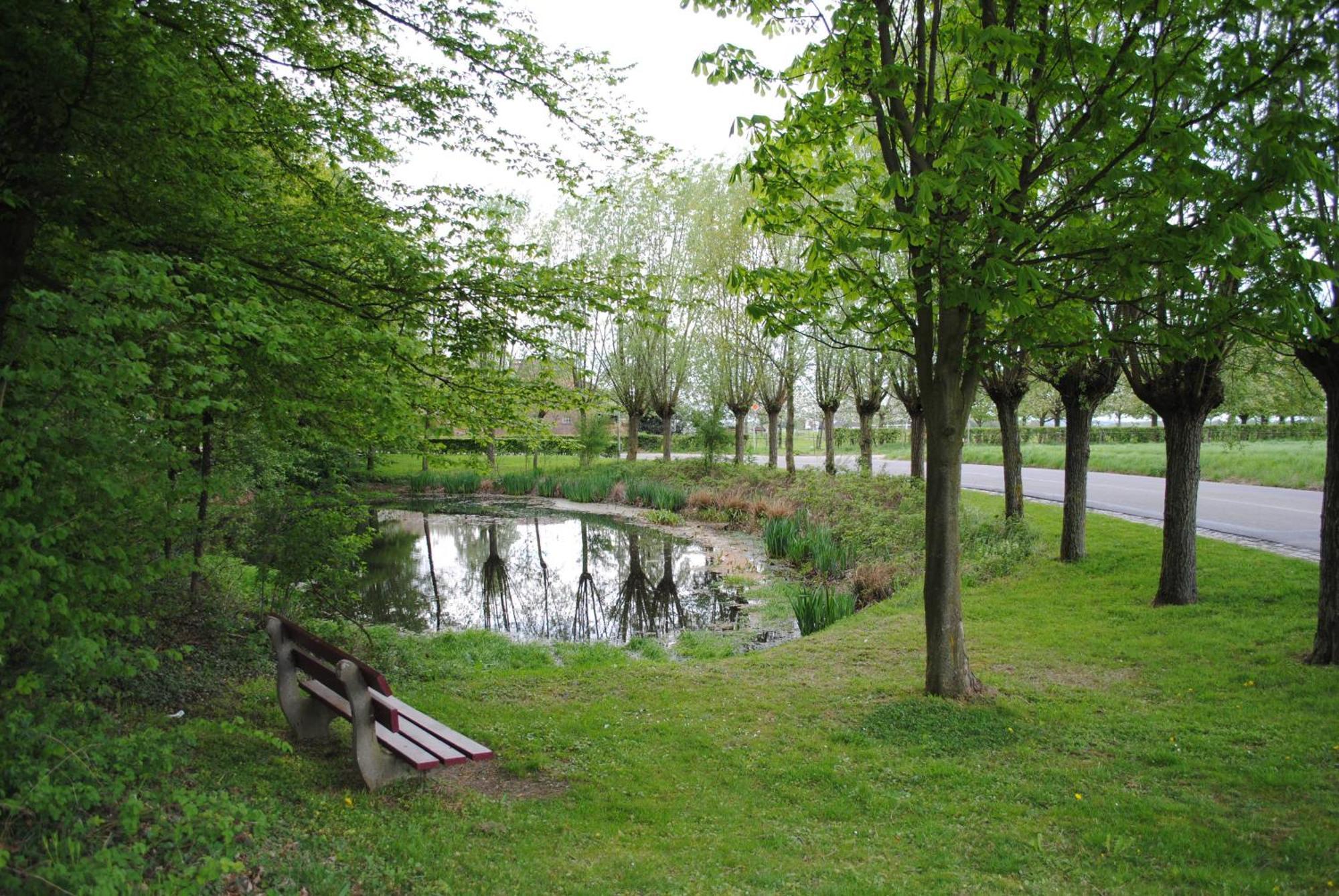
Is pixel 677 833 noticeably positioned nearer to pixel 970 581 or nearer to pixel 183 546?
pixel 183 546

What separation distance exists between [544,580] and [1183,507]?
11.0 meters

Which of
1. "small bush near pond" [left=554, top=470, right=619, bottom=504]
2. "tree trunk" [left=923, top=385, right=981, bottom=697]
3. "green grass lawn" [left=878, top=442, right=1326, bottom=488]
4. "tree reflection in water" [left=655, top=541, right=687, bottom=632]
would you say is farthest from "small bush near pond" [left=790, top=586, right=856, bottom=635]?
"small bush near pond" [left=554, top=470, right=619, bottom=504]

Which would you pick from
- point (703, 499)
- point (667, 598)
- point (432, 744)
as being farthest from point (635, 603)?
point (703, 499)

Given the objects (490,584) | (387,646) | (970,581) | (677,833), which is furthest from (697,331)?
(677,833)

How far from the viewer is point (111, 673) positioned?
10.1ft

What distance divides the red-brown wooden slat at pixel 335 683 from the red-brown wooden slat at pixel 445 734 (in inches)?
2.9

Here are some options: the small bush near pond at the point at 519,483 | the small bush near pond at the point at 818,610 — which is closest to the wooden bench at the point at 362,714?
the small bush near pond at the point at 818,610

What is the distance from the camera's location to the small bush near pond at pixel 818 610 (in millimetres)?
10117

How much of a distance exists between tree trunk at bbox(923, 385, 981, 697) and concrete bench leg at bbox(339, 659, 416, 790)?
417 cm

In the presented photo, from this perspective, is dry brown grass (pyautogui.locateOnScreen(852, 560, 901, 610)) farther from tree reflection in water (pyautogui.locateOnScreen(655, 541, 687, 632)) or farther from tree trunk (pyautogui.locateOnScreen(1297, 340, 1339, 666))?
tree trunk (pyautogui.locateOnScreen(1297, 340, 1339, 666))

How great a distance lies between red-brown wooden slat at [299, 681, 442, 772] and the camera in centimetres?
446

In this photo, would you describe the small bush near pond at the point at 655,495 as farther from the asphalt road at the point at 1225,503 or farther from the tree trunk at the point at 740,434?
the asphalt road at the point at 1225,503

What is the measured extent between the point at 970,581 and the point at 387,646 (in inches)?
310

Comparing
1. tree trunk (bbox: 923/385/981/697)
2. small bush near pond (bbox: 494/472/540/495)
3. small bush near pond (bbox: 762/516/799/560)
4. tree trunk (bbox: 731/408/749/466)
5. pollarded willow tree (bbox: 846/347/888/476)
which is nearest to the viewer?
tree trunk (bbox: 923/385/981/697)
